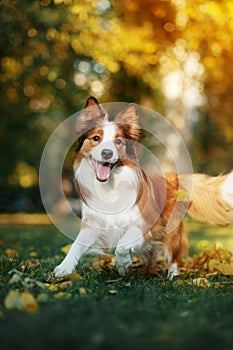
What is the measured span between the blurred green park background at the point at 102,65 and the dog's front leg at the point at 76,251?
368 centimetres

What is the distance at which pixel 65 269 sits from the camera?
4.48m

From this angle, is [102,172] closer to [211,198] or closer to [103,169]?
[103,169]

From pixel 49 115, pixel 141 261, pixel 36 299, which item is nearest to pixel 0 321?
pixel 36 299

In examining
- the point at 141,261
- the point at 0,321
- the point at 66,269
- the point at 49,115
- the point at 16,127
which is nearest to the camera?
the point at 0,321

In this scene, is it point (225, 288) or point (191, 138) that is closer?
point (225, 288)

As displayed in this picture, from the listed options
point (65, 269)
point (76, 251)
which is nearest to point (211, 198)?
point (76, 251)

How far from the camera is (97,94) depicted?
14391mm

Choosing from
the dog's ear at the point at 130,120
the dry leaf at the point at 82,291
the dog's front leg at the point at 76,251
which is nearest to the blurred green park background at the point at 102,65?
the dog's ear at the point at 130,120

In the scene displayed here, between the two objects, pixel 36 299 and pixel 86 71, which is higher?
pixel 86 71

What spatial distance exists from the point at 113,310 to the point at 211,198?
2.49 meters

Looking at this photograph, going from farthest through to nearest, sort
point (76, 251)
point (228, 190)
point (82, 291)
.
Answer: point (228, 190), point (76, 251), point (82, 291)

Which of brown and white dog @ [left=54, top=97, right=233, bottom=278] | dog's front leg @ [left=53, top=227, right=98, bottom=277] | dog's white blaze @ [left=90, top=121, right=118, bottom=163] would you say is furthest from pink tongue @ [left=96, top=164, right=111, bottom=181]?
dog's front leg @ [left=53, top=227, right=98, bottom=277]

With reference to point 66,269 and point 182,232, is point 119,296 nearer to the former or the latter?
point 66,269

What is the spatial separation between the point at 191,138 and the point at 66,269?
612 inches
